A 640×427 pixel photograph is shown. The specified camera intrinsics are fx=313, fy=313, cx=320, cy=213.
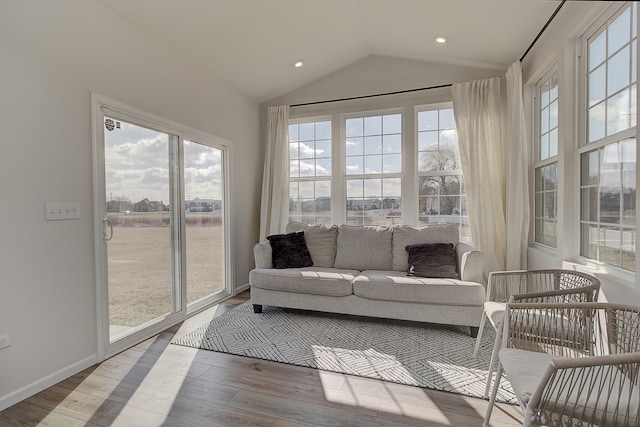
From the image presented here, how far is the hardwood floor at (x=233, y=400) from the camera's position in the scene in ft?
5.29

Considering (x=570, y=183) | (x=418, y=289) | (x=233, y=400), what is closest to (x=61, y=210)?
(x=233, y=400)

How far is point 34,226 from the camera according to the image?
1869mm

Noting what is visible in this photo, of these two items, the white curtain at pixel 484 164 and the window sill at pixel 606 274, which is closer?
the window sill at pixel 606 274

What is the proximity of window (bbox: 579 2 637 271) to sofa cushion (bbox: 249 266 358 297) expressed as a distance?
1774 mm

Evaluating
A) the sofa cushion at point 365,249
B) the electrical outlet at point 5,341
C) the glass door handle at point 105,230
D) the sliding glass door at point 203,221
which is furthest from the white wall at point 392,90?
the electrical outlet at point 5,341

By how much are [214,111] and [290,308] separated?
2.33m

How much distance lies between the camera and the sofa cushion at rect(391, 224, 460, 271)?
10.5ft

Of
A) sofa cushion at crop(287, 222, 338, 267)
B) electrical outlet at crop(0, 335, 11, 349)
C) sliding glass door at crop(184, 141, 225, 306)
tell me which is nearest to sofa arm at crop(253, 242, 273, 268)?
sofa cushion at crop(287, 222, 338, 267)

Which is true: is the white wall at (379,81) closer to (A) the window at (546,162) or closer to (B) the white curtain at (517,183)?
(B) the white curtain at (517,183)

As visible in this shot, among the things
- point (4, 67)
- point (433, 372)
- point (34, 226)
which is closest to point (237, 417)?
point (433, 372)

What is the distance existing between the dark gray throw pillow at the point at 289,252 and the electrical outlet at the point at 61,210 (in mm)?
1770

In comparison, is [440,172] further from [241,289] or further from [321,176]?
[241,289]

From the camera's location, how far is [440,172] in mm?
3850

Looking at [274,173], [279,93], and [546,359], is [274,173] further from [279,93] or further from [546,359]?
[546,359]
